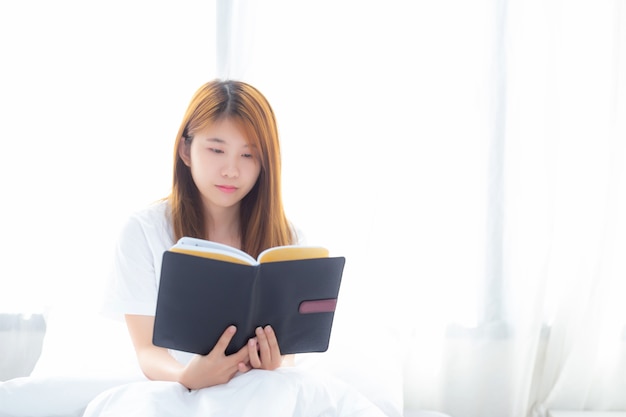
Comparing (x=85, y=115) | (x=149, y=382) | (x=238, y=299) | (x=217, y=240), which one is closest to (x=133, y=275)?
(x=217, y=240)

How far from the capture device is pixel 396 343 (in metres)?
2.21

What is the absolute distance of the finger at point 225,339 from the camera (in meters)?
1.35

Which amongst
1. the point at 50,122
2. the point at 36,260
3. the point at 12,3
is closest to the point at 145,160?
the point at 50,122

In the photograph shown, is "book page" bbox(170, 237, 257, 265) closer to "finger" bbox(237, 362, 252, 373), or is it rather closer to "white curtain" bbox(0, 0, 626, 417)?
"finger" bbox(237, 362, 252, 373)

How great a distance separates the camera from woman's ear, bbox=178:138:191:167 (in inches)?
66.3

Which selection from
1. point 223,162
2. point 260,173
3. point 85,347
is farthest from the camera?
point 85,347

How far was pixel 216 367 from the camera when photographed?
138 cm

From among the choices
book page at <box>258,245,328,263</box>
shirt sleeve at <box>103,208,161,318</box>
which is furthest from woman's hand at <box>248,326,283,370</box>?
shirt sleeve at <box>103,208,161,318</box>

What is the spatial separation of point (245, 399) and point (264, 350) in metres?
0.12

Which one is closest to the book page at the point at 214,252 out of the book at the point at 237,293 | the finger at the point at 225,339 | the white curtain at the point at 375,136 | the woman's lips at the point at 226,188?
the book at the point at 237,293

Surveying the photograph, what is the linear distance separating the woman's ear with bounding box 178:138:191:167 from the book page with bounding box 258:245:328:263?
0.47m

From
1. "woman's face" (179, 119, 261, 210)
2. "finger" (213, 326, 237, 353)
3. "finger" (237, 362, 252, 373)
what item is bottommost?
"finger" (237, 362, 252, 373)

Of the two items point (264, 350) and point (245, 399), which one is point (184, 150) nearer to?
point (264, 350)

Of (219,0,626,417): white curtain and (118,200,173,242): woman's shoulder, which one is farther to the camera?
(219,0,626,417): white curtain
